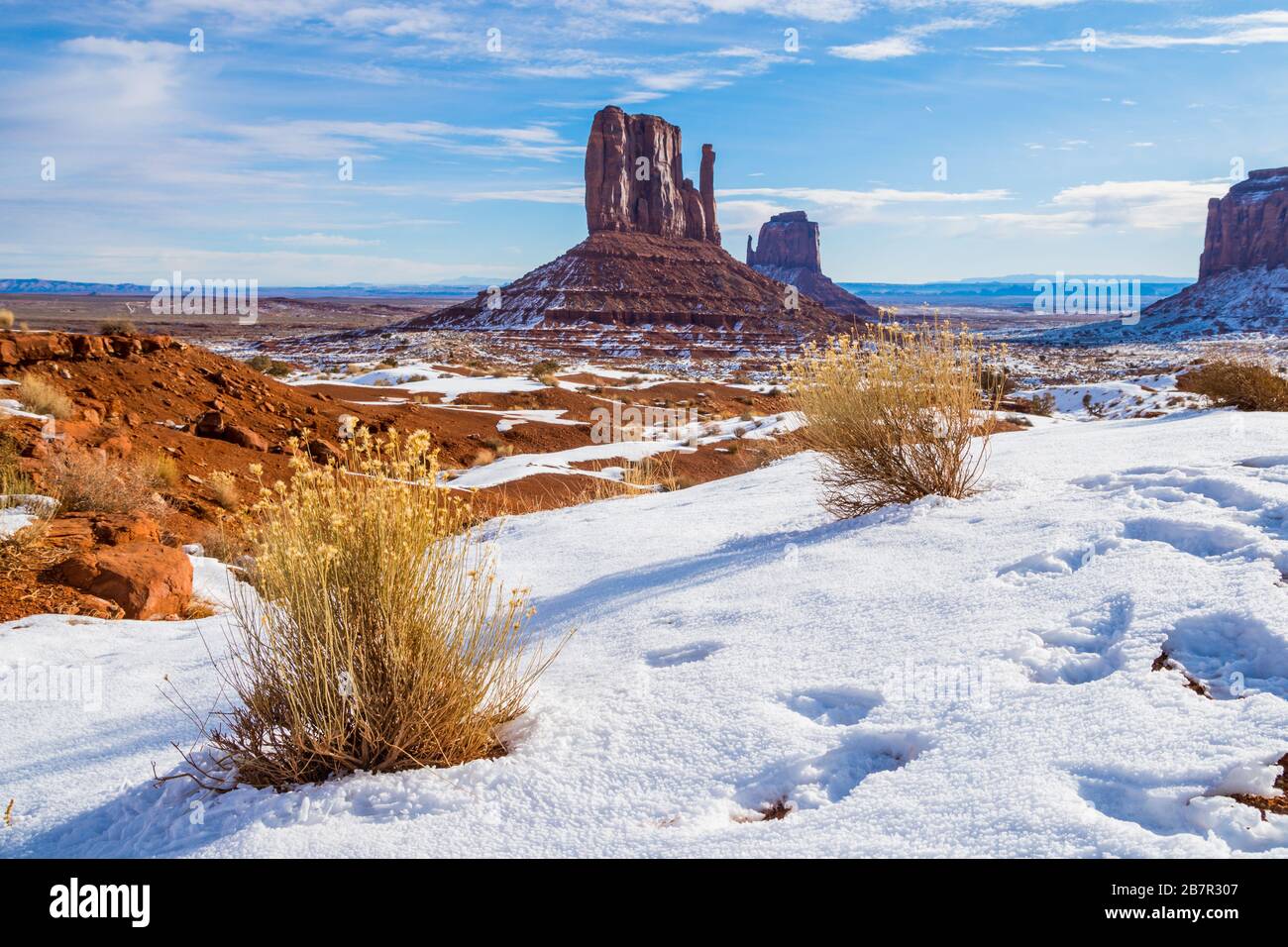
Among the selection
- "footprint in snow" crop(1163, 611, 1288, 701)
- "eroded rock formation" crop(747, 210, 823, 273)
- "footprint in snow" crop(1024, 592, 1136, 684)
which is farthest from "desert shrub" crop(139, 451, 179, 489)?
"eroded rock formation" crop(747, 210, 823, 273)

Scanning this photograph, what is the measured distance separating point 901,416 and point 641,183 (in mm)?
98072

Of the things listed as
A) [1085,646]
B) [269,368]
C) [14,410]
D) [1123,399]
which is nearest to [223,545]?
[14,410]

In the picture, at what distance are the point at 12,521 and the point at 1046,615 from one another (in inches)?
271

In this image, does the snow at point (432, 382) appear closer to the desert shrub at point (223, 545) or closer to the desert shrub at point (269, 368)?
the desert shrub at point (269, 368)

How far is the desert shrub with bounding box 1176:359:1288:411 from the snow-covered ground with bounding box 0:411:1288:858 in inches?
290

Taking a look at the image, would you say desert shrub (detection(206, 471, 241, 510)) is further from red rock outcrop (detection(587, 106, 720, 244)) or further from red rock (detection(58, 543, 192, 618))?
red rock outcrop (detection(587, 106, 720, 244))

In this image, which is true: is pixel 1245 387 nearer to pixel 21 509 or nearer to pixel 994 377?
pixel 994 377

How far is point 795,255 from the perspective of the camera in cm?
15112

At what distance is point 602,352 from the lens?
58.7 m

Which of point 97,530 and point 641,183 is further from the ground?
point 641,183

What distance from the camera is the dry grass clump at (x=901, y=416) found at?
5477 mm

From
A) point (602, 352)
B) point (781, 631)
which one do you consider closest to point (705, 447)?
point (781, 631)

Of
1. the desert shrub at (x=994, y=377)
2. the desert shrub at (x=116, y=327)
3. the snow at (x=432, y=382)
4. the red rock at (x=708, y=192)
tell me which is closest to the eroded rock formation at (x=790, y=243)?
the red rock at (x=708, y=192)

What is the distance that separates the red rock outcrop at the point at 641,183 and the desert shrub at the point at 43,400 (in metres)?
88.0
